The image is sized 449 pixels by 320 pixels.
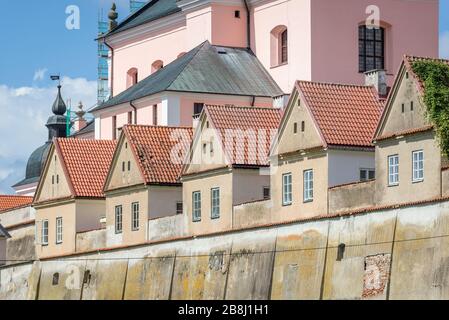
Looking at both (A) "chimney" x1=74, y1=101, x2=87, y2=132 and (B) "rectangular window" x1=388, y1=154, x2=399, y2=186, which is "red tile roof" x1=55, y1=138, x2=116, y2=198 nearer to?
(B) "rectangular window" x1=388, y1=154, x2=399, y2=186

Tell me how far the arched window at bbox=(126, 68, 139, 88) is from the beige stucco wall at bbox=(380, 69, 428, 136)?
37558 mm

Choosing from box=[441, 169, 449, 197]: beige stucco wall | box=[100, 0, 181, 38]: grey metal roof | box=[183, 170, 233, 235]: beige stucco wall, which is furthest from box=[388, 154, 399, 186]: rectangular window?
box=[100, 0, 181, 38]: grey metal roof

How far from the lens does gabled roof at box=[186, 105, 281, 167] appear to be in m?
64.1

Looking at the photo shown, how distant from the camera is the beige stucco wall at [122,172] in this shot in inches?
2783

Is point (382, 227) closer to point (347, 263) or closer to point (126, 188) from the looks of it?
point (347, 263)

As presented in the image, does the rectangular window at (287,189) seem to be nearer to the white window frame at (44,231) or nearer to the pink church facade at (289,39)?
the pink church facade at (289,39)

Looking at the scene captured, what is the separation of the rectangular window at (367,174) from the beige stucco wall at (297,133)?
1.61 meters

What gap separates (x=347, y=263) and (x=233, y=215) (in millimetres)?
8473

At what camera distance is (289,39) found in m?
78.8

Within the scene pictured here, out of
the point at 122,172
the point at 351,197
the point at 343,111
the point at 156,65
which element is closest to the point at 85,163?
the point at 122,172

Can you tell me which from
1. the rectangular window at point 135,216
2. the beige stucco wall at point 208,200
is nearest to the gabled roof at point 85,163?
the rectangular window at point 135,216

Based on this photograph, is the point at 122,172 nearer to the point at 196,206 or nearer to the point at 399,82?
the point at 196,206

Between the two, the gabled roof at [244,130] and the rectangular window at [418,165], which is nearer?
the rectangular window at [418,165]
